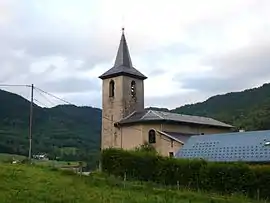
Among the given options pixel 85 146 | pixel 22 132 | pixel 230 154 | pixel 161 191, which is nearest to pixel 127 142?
pixel 230 154

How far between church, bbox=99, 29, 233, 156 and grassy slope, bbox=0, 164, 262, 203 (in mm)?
23723

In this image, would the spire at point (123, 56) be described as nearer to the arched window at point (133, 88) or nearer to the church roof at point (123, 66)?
the church roof at point (123, 66)

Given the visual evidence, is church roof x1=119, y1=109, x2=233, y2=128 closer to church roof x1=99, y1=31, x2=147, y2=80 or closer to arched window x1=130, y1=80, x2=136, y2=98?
arched window x1=130, y1=80, x2=136, y2=98

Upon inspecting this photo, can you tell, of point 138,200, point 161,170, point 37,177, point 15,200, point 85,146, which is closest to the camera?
Answer: point 15,200

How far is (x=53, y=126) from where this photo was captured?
86875 millimetres

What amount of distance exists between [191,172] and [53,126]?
201 ft

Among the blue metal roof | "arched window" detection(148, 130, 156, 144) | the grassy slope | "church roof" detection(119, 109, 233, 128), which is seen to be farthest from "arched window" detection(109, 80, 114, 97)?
the grassy slope

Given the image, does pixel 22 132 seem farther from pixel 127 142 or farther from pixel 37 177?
pixel 37 177

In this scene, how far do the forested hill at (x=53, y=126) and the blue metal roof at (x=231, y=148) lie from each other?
150 feet

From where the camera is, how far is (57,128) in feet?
284

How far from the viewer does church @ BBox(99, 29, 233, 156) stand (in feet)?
163

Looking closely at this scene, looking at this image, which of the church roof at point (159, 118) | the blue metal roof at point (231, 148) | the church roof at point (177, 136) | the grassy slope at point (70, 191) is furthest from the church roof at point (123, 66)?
the grassy slope at point (70, 191)

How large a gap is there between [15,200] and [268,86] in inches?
3048

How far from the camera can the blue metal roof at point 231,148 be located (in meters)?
32.3
